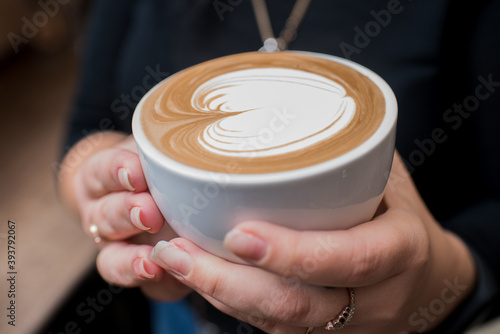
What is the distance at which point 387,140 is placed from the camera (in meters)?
0.41

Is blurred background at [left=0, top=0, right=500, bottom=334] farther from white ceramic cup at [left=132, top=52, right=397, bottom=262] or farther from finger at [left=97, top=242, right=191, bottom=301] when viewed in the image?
white ceramic cup at [left=132, top=52, right=397, bottom=262]

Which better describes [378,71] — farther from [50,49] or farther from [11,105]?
[50,49]

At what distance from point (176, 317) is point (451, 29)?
832 millimetres

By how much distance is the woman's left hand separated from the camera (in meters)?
0.39

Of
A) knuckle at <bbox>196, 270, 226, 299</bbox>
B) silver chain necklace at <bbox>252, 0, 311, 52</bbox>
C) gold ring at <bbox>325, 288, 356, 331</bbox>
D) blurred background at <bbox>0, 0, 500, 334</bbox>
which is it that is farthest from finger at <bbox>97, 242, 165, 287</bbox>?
silver chain necklace at <bbox>252, 0, 311, 52</bbox>

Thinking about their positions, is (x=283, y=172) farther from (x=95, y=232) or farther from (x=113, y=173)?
(x=95, y=232)
